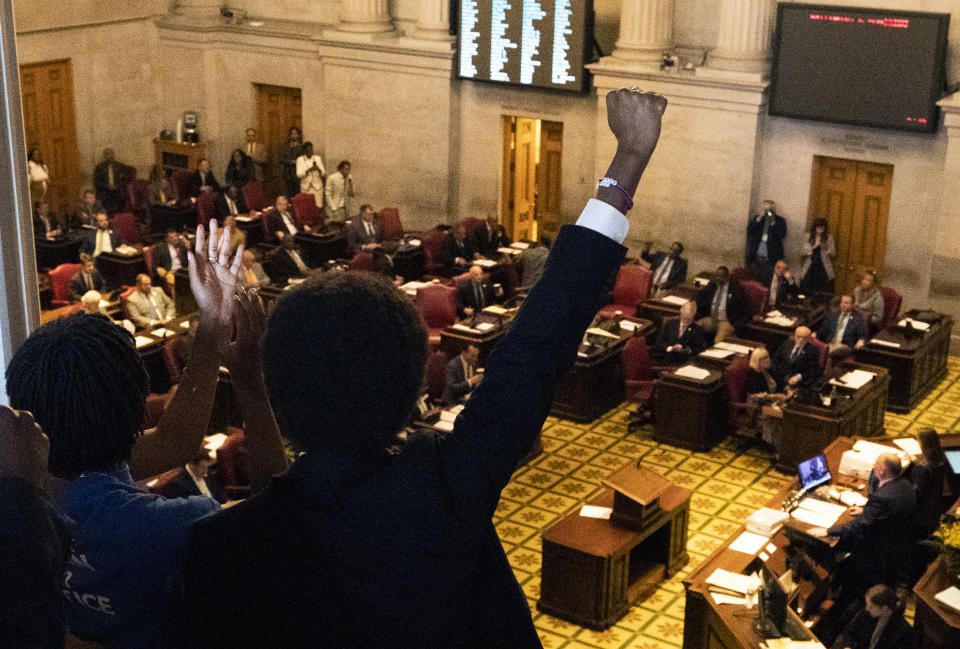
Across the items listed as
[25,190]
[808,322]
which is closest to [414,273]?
[808,322]

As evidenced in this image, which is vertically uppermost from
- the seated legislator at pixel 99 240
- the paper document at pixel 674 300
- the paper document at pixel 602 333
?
the seated legislator at pixel 99 240

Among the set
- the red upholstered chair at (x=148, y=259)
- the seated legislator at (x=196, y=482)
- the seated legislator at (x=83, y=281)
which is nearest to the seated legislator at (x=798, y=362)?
the seated legislator at (x=196, y=482)

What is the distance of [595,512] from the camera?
28.9 feet

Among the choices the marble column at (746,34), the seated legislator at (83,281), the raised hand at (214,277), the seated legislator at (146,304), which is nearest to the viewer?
the raised hand at (214,277)

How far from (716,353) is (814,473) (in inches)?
117

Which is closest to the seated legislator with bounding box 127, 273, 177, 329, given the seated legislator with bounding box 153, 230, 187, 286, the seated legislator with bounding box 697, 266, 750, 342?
the seated legislator with bounding box 153, 230, 187, 286

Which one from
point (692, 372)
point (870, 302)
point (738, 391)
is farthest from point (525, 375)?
point (870, 302)

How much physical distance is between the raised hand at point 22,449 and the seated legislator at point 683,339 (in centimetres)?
1103

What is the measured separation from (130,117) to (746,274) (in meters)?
11.2

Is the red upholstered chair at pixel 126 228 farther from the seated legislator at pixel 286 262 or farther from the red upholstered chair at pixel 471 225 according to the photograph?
the red upholstered chair at pixel 471 225

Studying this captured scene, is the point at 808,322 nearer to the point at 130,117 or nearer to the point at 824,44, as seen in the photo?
the point at 824,44

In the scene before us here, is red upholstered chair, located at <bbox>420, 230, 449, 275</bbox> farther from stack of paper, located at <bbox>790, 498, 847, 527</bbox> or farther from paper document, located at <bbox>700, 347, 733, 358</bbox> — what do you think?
stack of paper, located at <bbox>790, 498, 847, 527</bbox>

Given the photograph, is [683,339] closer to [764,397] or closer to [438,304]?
[764,397]

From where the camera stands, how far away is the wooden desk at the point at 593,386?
11.9 m
